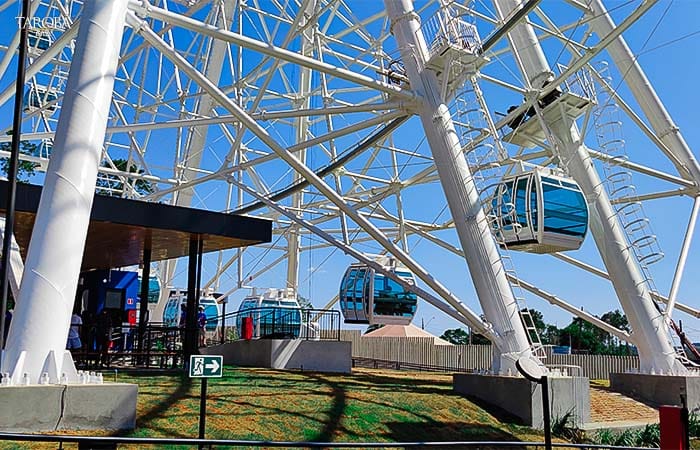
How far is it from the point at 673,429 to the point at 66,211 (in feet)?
33.4

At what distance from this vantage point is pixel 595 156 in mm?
26500

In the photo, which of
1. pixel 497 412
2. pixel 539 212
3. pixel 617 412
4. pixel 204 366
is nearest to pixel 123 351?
pixel 497 412

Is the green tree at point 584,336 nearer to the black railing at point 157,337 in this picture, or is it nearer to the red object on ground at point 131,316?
the black railing at point 157,337

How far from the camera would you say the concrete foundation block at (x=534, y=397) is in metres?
17.0

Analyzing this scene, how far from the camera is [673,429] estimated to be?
30.2 ft

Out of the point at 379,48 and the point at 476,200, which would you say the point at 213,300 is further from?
the point at 476,200

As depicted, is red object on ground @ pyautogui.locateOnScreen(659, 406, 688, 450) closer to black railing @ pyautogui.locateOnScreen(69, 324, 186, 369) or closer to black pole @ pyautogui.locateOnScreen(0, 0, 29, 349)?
black pole @ pyautogui.locateOnScreen(0, 0, 29, 349)

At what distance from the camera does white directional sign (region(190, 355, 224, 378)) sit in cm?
913

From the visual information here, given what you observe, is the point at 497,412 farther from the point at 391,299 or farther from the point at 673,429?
the point at 391,299

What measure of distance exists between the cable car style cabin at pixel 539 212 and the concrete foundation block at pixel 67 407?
1233 centimetres

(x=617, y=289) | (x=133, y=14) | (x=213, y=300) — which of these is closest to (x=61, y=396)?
(x=133, y=14)

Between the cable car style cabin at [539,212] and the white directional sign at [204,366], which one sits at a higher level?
the cable car style cabin at [539,212]

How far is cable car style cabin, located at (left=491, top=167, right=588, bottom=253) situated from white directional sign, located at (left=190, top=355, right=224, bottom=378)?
12.7 m

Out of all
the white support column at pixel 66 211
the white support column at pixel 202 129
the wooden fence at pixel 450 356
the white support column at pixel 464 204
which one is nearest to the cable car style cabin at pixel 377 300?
the wooden fence at pixel 450 356
